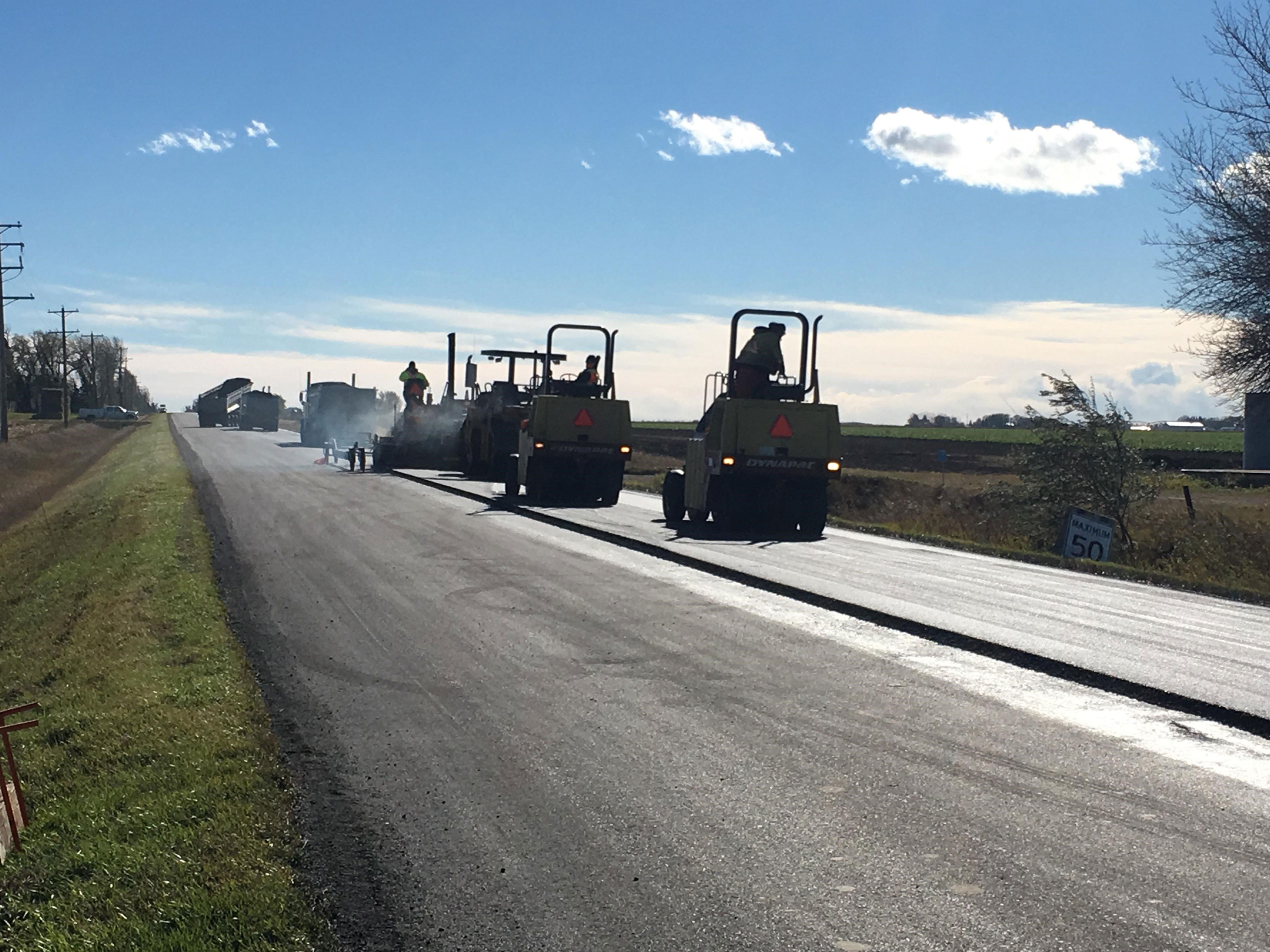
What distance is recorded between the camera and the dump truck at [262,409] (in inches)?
3725

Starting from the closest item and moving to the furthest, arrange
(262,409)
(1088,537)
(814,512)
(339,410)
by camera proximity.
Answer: (1088,537) → (814,512) → (339,410) → (262,409)

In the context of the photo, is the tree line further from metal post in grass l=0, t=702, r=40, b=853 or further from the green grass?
metal post in grass l=0, t=702, r=40, b=853

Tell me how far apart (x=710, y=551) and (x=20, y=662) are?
29.2ft

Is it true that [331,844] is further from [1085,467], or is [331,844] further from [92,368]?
[92,368]

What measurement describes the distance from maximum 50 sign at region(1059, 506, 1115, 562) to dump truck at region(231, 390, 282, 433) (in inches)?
3151

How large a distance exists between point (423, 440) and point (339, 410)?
25.0 metres

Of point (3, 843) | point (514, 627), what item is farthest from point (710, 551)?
point (3, 843)

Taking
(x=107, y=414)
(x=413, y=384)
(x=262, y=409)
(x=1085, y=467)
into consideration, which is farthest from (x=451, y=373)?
(x=107, y=414)

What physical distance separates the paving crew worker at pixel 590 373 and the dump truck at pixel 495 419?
370cm

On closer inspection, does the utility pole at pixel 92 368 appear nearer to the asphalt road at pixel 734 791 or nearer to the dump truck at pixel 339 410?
the dump truck at pixel 339 410

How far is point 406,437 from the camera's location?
40.8 meters

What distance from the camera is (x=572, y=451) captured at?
2838cm

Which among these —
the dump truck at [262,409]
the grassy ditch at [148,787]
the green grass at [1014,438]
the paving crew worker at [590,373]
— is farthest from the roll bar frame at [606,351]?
the dump truck at [262,409]

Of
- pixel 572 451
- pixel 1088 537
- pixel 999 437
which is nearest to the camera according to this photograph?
pixel 1088 537
